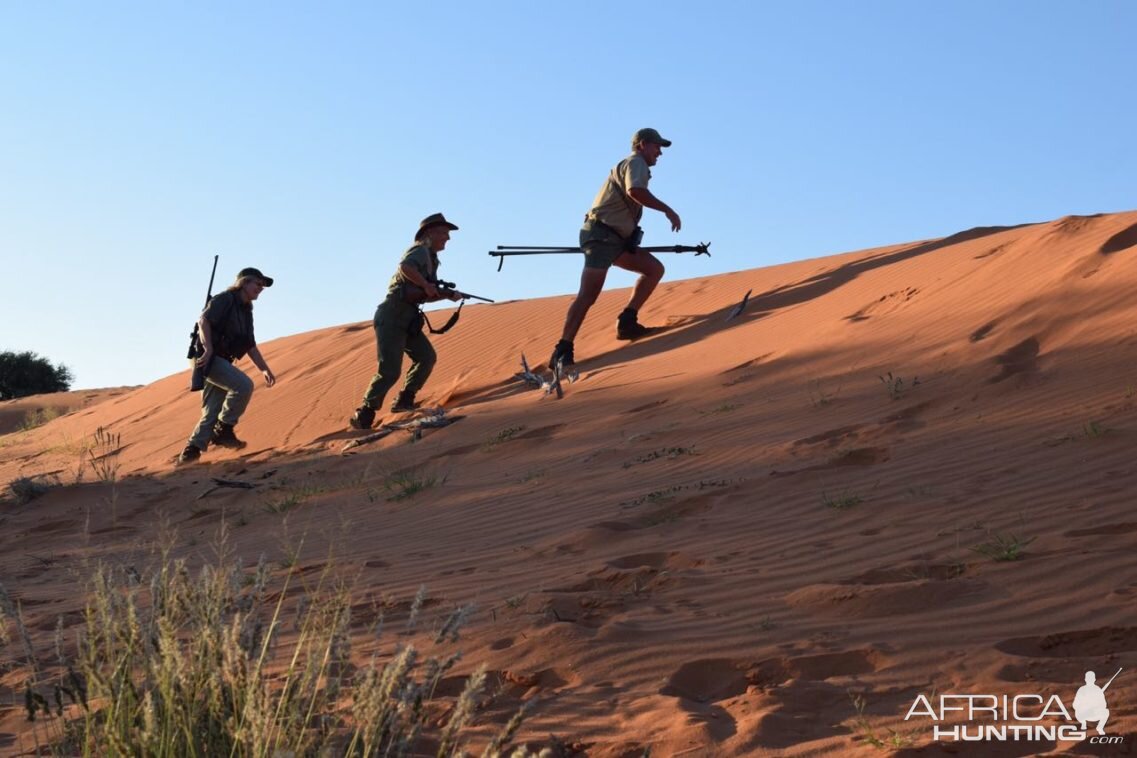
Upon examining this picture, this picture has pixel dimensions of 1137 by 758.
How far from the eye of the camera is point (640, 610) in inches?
184

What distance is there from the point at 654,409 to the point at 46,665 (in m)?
5.60

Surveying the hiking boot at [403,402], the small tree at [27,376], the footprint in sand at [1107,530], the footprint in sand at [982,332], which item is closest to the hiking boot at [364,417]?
the hiking boot at [403,402]

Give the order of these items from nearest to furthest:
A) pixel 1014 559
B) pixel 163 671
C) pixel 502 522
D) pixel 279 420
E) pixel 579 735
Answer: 1. pixel 163 671
2. pixel 579 735
3. pixel 1014 559
4. pixel 502 522
5. pixel 279 420

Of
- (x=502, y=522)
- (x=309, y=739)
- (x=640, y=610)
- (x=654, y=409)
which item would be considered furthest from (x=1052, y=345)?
(x=309, y=739)

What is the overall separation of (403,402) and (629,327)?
2.35 metres

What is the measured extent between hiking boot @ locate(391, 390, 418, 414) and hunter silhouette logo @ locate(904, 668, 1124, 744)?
8.96 metres

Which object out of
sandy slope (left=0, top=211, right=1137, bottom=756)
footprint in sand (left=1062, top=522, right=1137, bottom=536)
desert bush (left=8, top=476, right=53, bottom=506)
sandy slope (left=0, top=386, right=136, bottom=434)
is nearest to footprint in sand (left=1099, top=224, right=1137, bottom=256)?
sandy slope (left=0, top=211, right=1137, bottom=756)

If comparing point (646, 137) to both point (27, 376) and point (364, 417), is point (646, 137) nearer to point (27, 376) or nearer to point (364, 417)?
point (364, 417)

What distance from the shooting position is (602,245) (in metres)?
11.7

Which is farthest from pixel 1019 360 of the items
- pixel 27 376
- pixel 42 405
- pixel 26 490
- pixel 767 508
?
pixel 27 376

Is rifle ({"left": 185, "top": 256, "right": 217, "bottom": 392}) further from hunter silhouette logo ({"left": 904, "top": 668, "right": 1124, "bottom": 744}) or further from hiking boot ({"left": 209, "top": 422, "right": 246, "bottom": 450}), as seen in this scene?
hunter silhouette logo ({"left": 904, "top": 668, "right": 1124, "bottom": 744})

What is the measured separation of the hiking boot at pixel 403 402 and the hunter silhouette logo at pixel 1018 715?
896 centimetres

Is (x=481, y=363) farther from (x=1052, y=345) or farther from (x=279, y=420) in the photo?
(x=1052, y=345)

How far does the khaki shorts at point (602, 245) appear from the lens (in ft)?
38.4
